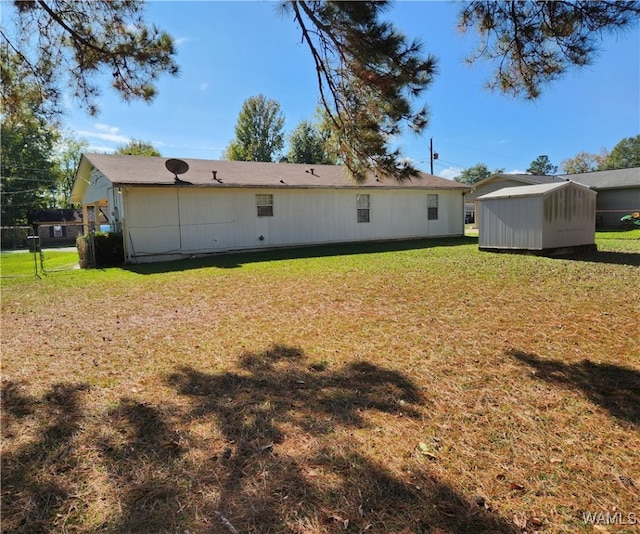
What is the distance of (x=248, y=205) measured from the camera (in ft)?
47.0

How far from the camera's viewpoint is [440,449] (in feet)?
8.07

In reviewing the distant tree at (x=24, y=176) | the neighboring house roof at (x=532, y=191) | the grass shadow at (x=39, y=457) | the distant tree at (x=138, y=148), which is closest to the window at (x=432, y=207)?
the neighboring house roof at (x=532, y=191)

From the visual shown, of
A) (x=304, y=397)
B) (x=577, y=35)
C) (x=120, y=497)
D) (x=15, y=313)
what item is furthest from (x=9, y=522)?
(x=577, y=35)

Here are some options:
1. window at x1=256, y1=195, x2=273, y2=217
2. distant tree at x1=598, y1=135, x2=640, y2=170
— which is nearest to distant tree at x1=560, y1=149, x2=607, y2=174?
distant tree at x1=598, y1=135, x2=640, y2=170

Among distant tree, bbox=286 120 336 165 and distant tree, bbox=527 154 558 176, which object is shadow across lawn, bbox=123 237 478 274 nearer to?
distant tree, bbox=286 120 336 165

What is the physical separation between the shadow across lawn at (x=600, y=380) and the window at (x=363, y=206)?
1292 cm

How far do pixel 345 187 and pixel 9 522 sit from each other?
14.7 meters

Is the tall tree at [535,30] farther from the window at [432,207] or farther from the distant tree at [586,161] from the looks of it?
the distant tree at [586,161]

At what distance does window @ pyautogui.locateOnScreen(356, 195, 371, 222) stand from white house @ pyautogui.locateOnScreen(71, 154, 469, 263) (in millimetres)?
41

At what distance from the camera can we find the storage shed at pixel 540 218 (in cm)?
1038

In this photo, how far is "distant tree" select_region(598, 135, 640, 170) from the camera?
59000 mm

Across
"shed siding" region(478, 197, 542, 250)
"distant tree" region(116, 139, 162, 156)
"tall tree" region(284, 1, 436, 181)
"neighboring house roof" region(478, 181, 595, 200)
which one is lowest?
"shed siding" region(478, 197, 542, 250)

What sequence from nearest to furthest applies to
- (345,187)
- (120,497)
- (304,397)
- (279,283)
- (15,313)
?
(120,497), (304,397), (15,313), (279,283), (345,187)

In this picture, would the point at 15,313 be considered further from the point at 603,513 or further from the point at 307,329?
the point at 603,513
